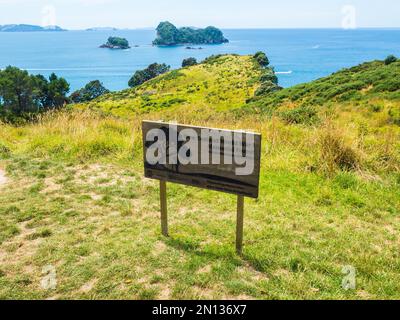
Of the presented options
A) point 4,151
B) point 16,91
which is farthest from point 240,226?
point 16,91

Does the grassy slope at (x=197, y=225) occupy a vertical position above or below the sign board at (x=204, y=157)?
below

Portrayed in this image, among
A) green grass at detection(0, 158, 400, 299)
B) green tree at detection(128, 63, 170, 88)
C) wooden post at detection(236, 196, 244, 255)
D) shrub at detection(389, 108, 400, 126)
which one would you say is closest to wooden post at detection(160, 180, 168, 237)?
green grass at detection(0, 158, 400, 299)

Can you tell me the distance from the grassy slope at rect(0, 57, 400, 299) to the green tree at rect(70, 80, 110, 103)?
248 ft

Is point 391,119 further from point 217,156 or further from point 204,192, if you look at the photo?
point 217,156

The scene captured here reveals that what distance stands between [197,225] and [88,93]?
3193 inches

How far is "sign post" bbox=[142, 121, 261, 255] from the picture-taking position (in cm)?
353

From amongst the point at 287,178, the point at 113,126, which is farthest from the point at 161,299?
the point at 113,126

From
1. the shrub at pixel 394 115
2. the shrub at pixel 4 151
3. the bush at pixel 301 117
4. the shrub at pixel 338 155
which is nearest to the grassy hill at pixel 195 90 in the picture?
the shrub at pixel 394 115

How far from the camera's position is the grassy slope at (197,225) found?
3.39m

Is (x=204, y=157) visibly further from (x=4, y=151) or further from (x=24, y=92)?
(x=24, y=92)

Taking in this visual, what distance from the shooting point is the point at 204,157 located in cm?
375

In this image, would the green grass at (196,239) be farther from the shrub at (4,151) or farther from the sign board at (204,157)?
the shrub at (4,151)

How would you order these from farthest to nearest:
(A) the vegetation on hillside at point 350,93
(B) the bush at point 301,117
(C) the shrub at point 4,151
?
(A) the vegetation on hillside at point 350,93 < (B) the bush at point 301,117 < (C) the shrub at point 4,151
